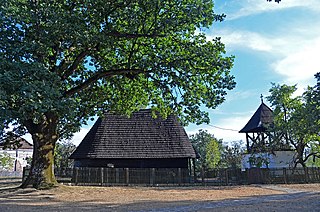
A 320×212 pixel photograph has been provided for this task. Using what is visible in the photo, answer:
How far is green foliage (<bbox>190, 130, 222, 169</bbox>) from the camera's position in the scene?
5638cm

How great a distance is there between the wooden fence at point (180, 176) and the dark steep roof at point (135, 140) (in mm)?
2559

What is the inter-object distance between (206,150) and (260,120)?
28.2 meters

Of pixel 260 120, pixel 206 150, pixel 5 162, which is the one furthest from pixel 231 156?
pixel 5 162

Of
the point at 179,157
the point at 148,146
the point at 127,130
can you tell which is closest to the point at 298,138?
the point at 179,157

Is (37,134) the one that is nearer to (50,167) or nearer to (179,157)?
(50,167)

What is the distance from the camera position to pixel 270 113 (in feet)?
110

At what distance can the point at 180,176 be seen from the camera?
990 inches

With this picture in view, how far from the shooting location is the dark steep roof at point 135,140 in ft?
91.7

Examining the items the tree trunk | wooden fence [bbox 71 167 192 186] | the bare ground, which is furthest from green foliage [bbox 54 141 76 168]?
the bare ground

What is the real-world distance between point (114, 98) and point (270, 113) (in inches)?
781

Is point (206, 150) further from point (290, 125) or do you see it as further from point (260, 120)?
point (290, 125)

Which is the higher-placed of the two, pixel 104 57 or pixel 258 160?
pixel 104 57

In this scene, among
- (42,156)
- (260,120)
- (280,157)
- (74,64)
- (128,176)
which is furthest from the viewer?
(260,120)

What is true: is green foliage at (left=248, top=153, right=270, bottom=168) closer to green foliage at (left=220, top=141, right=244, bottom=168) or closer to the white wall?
the white wall
